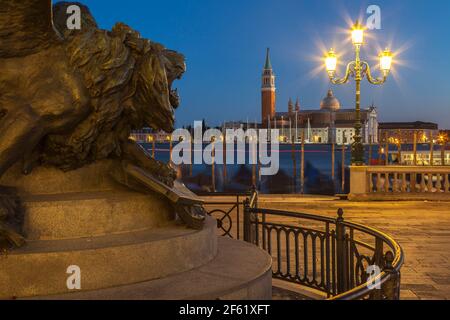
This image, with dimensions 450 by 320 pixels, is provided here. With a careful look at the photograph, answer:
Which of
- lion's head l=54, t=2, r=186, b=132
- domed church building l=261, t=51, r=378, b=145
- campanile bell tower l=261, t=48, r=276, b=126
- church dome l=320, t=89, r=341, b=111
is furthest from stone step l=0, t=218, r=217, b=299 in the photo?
campanile bell tower l=261, t=48, r=276, b=126

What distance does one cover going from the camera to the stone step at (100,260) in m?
3.25

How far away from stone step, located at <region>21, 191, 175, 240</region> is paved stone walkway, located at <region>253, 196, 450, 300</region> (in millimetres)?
3166

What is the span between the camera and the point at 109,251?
3.46 m

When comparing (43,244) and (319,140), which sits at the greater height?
(319,140)

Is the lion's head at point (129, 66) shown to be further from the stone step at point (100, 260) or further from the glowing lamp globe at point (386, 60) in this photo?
the glowing lamp globe at point (386, 60)

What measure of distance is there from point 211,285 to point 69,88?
5.63 feet

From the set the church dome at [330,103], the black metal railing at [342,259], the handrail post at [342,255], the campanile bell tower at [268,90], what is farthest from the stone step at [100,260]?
the campanile bell tower at [268,90]

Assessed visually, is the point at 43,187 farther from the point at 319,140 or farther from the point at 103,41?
the point at 319,140

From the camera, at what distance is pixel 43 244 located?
3.50 metres

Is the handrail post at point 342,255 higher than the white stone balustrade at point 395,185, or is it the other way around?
the white stone balustrade at point 395,185

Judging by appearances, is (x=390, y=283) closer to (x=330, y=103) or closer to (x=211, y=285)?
(x=211, y=285)

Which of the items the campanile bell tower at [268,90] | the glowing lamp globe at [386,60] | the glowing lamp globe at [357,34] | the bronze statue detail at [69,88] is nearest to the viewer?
the bronze statue detail at [69,88]
